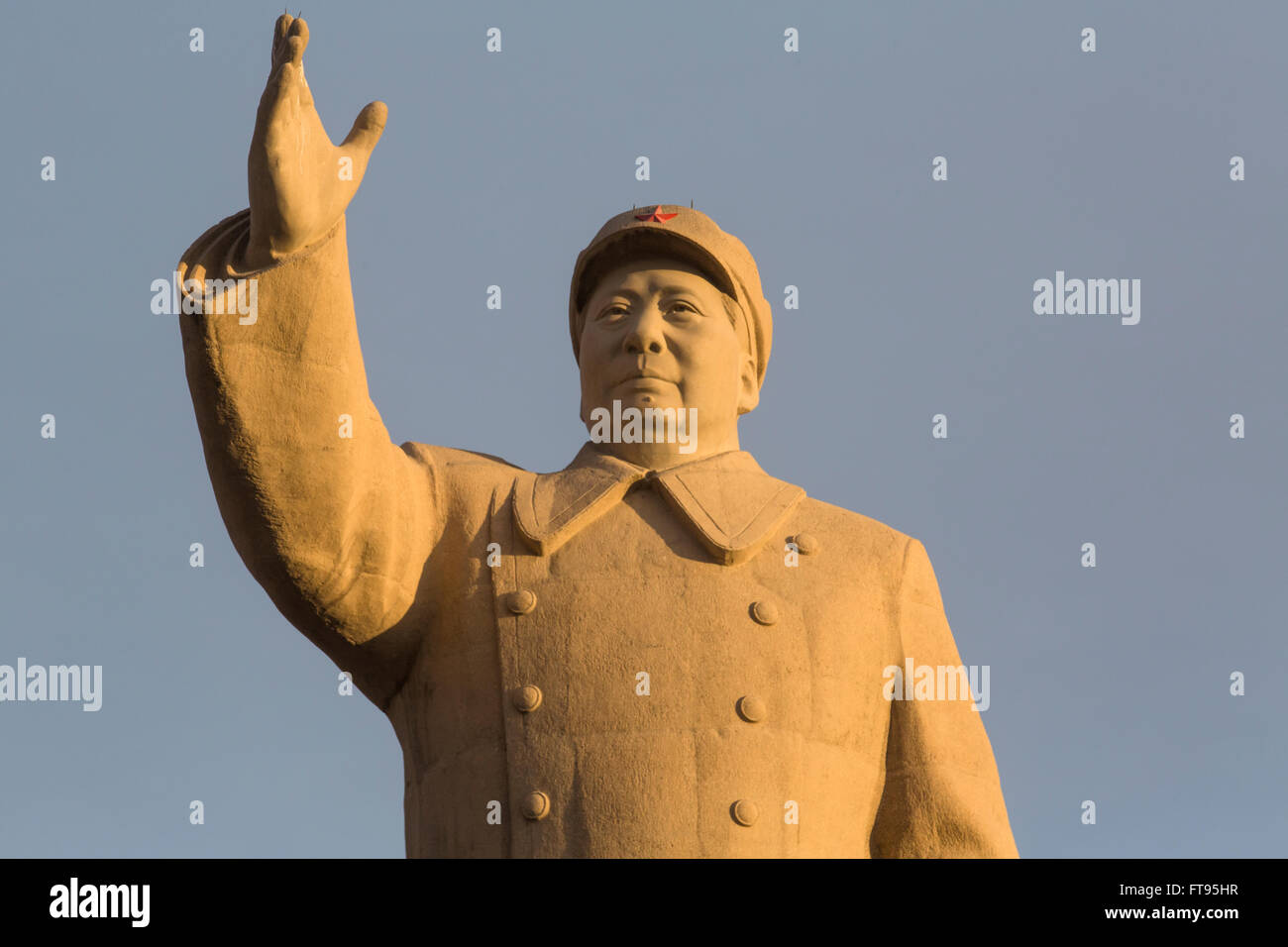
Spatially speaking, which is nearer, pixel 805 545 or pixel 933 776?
pixel 933 776

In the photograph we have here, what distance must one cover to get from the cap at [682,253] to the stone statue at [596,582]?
28mm

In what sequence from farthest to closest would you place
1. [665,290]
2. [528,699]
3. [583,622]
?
[665,290] → [583,622] → [528,699]

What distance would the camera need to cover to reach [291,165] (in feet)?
42.5

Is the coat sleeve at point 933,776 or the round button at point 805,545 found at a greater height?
the round button at point 805,545

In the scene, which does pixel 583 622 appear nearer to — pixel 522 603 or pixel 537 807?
pixel 522 603

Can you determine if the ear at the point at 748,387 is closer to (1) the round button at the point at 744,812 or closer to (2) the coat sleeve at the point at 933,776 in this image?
(2) the coat sleeve at the point at 933,776

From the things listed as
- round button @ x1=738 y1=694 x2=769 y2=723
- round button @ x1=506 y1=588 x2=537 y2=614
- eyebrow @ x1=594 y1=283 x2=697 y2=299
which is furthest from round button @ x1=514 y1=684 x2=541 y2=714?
eyebrow @ x1=594 y1=283 x2=697 y2=299

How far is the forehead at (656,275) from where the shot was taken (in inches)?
597

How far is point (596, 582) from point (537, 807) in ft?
4.33

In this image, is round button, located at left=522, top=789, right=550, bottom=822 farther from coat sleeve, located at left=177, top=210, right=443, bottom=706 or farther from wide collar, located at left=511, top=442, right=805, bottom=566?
wide collar, located at left=511, top=442, right=805, bottom=566

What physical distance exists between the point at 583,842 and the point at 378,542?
1957 mm

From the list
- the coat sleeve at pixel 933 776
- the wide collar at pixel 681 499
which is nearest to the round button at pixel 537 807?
the wide collar at pixel 681 499

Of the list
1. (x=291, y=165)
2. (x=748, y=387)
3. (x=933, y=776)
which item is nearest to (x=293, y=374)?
(x=291, y=165)
